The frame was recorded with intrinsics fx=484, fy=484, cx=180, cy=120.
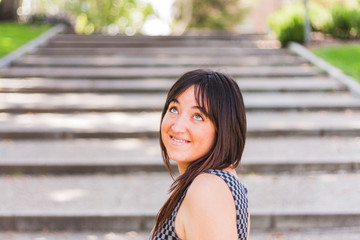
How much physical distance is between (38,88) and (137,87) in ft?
5.24

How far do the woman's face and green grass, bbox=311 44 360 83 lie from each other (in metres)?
7.02

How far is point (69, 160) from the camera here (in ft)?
16.7

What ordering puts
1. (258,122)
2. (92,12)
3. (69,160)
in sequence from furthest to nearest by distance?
(92,12) → (258,122) → (69,160)

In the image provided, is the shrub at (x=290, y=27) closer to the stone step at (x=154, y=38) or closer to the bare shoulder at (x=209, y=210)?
the stone step at (x=154, y=38)

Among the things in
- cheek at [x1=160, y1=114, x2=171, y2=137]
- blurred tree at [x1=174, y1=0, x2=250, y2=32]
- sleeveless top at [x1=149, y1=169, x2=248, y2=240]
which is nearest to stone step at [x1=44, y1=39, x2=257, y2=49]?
cheek at [x1=160, y1=114, x2=171, y2=137]

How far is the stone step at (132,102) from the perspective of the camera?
6922 mm

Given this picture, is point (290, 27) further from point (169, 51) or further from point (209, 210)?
point (209, 210)

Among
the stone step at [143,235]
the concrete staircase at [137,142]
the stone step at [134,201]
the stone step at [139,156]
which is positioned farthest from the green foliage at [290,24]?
the stone step at [143,235]

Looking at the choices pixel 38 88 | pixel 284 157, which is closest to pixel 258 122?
pixel 284 157

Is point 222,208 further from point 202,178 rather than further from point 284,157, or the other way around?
point 284,157

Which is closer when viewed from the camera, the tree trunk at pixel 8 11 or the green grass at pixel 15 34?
the green grass at pixel 15 34

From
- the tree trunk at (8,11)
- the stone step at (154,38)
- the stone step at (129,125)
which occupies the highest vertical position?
the tree trunk at (8,11)

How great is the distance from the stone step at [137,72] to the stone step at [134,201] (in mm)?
3833

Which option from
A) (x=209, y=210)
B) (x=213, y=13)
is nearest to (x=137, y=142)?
(x=209, y=210)
